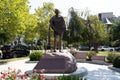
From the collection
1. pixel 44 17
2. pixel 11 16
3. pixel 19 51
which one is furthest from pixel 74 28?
pixel 11 16

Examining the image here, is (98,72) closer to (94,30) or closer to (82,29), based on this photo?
(82,29)

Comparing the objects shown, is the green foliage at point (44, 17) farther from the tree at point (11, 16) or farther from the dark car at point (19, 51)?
the tree at point (11, 16)

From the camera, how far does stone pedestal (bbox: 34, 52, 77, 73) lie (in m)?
16.4

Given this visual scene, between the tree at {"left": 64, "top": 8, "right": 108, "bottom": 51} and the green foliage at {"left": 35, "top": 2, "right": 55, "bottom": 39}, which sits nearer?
the tree at {"left": 64, "top": 8, "right": 108, "bottom": 51}

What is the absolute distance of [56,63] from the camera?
54.7 ft

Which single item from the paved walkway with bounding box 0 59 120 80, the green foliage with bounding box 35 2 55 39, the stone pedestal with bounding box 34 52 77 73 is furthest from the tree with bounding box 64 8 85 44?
the stone pedestal with bounding box 34 52 77 73

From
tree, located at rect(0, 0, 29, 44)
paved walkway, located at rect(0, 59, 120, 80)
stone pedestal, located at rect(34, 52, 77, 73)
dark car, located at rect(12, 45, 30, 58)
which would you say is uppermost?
tree, located at rect(0, 0, 29, 44)

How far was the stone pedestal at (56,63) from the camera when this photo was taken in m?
16.4

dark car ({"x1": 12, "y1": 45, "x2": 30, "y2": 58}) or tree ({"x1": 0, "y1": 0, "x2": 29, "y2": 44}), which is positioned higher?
tree ({"x1": 0, "y1": 0, "x2": 29, "y2": 44})

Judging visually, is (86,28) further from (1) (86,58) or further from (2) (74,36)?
(1) (86,58)

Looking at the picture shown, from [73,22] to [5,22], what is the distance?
24.6 meters

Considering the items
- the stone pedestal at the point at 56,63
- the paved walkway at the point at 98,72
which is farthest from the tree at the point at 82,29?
the stone pedestal at the point at 56,63

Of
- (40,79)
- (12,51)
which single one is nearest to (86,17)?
(12,51)

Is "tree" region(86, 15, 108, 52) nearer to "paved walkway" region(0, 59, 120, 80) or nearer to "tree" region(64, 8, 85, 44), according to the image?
"tree" region(64, 8, 85, 44)
